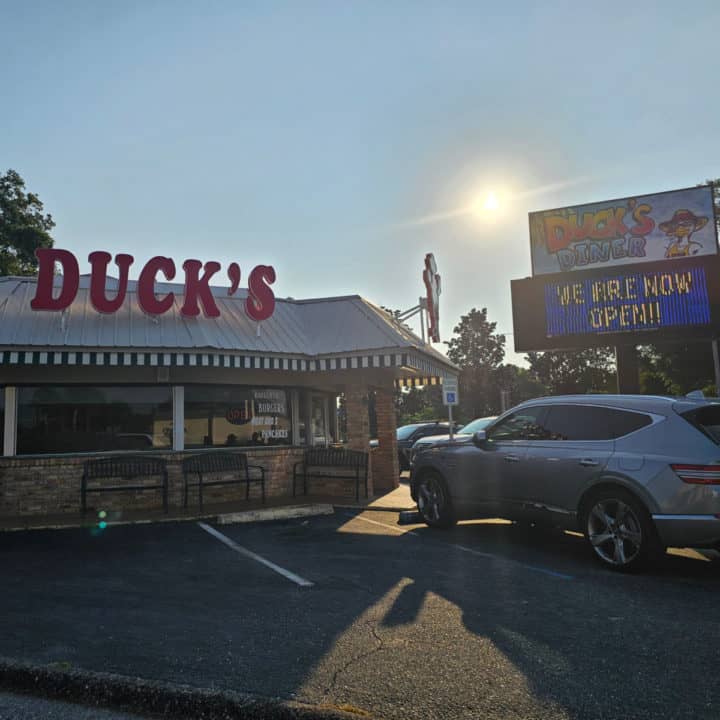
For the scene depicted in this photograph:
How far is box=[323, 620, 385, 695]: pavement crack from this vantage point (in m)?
3.81

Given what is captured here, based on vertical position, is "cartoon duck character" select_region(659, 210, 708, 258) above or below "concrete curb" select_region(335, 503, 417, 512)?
above

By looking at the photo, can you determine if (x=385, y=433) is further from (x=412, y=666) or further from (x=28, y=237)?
(x=28, y=237)

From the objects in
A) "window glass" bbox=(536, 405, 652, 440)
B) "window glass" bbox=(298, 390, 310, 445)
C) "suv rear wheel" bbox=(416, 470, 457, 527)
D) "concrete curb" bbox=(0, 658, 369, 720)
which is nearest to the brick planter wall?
"window glass" bbox=(298, 390, 310, 445)

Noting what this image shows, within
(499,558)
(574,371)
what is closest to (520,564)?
(499,558)

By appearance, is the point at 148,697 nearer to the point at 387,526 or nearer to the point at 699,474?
the point at 699,474

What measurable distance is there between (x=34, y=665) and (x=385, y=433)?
1213 centimetres

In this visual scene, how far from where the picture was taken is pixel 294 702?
3.50m

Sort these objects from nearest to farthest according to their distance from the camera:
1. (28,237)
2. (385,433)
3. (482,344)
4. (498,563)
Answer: (498,563) → (385,433) → (28,237) → (482,344)

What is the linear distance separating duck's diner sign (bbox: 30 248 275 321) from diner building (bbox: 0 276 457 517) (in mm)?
352

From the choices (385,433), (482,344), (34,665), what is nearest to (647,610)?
(34,665)

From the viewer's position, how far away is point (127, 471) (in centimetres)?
1204

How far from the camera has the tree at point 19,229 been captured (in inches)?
1390

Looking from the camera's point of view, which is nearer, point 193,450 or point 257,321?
point 193,450

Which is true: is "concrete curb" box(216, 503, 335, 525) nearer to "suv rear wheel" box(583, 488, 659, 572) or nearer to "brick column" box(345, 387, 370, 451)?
"brick column" box(345, 387, 370, 451)
